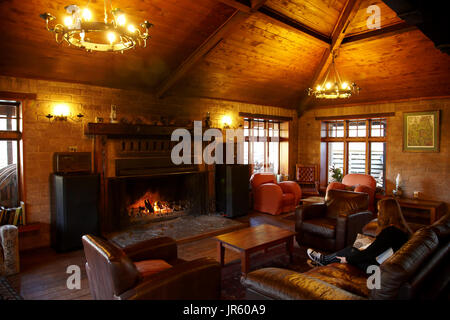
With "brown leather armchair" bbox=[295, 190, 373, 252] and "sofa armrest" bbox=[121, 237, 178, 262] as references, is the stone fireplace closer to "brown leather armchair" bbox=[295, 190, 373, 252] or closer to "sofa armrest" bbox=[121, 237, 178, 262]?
"sofa armrest" bbox=[121, 237, 178, 262]

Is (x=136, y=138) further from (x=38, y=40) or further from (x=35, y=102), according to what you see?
(x=38, y=40)

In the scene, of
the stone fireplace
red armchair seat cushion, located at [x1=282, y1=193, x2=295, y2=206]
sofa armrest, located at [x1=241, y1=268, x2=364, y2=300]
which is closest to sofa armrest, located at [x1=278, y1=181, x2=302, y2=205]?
red armchair seat cushion, located at [x1=282, y1=193, x2=295, y2=206]

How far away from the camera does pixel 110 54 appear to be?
15.3ft

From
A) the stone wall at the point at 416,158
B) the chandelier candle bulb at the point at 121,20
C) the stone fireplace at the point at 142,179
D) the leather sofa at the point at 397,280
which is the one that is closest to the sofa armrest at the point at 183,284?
the leather sofa at the point at 397,280

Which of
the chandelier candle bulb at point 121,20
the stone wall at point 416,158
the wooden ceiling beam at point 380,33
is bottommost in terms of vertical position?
the stone wall at point 416,158

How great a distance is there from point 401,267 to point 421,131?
6242 millimetres

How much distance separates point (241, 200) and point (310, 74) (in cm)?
348

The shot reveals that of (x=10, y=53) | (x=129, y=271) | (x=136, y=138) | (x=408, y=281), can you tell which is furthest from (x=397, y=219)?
(x=10, y=53)

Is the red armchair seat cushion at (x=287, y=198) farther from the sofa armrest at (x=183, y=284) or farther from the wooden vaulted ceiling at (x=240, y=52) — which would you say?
the sofa armrest at (x=183, y=284)

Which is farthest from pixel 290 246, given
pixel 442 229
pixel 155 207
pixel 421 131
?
pixel 421 131

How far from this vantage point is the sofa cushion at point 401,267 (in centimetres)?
176

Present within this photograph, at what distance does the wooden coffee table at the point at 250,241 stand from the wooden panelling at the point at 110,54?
3.15 metres

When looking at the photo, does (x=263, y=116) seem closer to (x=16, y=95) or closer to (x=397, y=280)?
(x=16, y=95)
